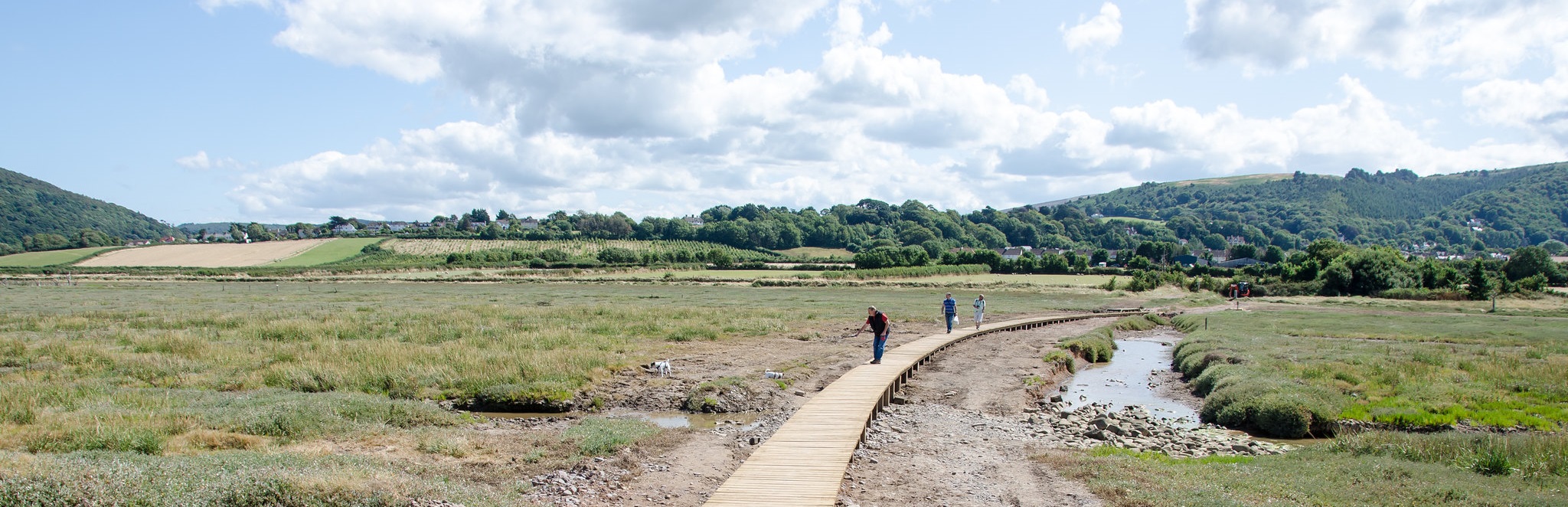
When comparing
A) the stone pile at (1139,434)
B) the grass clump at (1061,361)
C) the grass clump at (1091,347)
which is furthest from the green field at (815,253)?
the stone pile at (1139,434)

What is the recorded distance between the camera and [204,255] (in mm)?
121125

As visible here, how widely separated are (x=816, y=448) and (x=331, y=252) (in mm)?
134497

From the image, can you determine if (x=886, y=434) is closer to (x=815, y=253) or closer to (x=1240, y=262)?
(x=815, y=253)

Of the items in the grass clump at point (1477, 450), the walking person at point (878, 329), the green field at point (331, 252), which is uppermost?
the green field at point (331, 252)

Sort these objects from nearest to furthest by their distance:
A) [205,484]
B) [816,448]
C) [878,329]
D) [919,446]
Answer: [205,484] < [816,448] < [919,446] < [878,329]

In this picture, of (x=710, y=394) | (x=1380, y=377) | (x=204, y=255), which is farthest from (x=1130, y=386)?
(x=204, y=255)

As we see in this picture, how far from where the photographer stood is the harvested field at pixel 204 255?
112 meters

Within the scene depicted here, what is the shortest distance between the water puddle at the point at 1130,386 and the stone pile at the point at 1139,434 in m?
1.01

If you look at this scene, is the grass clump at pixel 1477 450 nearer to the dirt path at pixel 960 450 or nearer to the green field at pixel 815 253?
the dirt path at pixel 960 450

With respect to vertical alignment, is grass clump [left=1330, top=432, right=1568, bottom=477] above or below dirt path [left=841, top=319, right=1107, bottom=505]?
above

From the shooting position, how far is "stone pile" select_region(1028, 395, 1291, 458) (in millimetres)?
16656

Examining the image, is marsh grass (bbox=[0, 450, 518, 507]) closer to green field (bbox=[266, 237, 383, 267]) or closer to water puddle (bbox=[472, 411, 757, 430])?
water puddle (bbox=[472, 411, 757, 430])

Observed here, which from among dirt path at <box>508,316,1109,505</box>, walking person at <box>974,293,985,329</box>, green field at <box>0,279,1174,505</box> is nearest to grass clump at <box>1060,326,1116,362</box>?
dirt path at <box>508,316,1109,505</box>

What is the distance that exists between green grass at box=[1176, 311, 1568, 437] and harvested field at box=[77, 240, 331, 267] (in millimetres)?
119087
